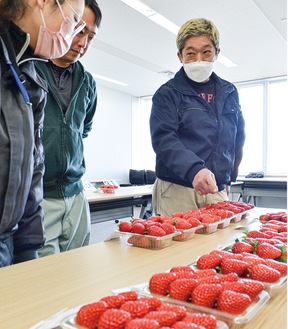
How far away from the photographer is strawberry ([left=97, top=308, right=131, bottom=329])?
52 cm

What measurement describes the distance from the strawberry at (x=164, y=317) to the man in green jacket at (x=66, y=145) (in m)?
1.07

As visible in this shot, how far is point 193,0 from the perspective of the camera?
3.86 meters

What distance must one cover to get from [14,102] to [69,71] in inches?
29.7

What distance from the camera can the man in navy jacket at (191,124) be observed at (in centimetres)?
166

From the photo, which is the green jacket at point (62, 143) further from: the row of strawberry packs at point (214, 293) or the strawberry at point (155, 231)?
the row of strawberry packs at point (214, 293)

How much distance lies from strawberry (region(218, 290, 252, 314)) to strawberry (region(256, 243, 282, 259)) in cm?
30

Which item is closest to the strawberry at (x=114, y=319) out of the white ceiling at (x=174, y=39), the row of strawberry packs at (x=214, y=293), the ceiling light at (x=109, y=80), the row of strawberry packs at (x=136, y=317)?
the row of strawberry packs at (x=136, y=317)

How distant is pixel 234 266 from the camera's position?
0.77m

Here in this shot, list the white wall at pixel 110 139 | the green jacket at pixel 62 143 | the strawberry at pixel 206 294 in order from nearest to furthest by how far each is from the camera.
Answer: the strawberry at pixel 206 294 → the green jacket at pixel 62 143 → the white wall at pixel 110 139

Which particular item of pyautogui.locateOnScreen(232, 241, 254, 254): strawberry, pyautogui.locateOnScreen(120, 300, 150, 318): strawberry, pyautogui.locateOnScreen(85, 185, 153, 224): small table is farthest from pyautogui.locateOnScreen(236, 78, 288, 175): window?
pyautogui.locateOnScreen(120, 300, 150, 318): strawberry

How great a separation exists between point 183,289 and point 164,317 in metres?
0.13

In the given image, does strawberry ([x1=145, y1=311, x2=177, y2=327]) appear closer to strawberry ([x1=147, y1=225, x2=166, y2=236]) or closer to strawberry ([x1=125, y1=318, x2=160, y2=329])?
strawberry ([x1=125, y1=318, x2=160, y2=329])

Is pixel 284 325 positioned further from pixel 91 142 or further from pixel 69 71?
pixel 91 142

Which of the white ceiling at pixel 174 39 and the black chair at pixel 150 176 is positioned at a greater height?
the white ceiling at pixel 174 39
